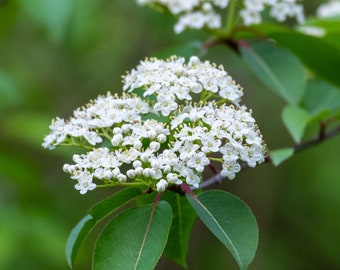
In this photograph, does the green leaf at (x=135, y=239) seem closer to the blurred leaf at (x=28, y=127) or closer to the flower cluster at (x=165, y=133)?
the flower cluster at (x=165, y=133)

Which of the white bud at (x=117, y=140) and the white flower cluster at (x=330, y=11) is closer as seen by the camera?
the white bud at (x=117, y=140)

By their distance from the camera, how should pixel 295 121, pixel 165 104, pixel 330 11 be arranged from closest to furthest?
pixel 165 104, pixel 295 121, pixel 330 11

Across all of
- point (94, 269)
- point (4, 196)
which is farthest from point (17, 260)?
point (94, 269)

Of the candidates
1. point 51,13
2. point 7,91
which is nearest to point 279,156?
point 51,13

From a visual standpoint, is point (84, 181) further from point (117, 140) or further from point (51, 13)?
point (51, 13)

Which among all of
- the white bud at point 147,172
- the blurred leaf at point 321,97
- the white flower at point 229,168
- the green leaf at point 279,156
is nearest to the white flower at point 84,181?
the white bud at point 147,172

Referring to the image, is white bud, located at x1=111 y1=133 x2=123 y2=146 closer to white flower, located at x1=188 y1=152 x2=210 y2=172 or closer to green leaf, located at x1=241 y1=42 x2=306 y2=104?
white flower, located at x1=188 y1=152 x2=210 y2=172
